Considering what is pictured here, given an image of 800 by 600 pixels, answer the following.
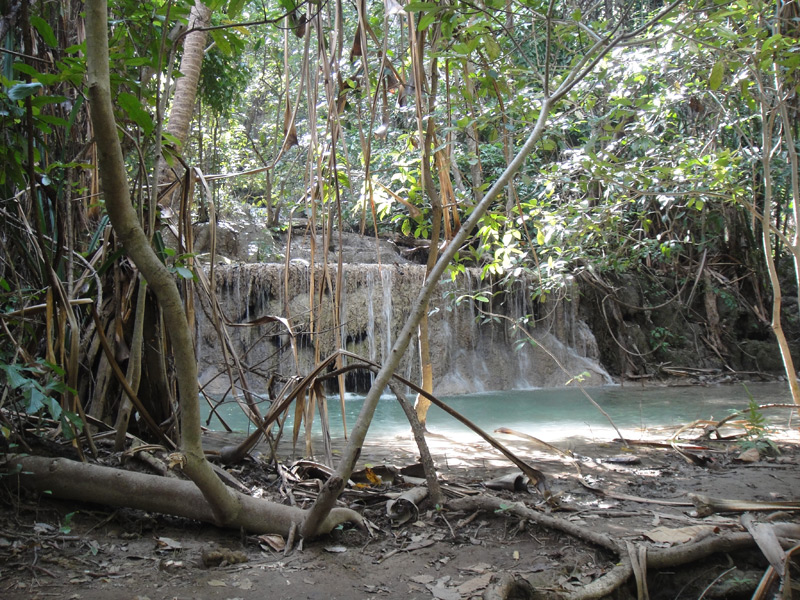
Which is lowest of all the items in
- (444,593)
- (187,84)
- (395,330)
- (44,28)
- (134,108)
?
(444,593)

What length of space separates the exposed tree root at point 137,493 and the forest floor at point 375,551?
0.06 m

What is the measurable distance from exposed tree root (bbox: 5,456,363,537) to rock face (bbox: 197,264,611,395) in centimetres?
558

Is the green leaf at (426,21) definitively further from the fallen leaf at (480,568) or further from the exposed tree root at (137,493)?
the fallen leaf at (480,568)

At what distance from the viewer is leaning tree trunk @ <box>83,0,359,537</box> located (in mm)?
1278

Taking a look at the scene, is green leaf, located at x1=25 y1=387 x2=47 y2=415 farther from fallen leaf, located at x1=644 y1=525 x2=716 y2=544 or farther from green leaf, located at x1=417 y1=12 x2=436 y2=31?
fallen leaf, located at x1=644 y1=525 x2=716 y2=544

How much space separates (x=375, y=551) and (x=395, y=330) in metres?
7.35

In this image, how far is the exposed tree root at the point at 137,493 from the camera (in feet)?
6.82

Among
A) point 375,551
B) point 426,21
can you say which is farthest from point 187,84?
point 375,551

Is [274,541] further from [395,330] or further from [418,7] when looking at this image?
[395,330]

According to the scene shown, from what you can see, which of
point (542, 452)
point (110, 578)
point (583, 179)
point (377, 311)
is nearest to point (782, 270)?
point (377, 311)

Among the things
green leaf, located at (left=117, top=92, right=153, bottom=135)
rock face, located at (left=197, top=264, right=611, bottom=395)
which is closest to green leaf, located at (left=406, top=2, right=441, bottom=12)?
green leaf, located at (left=117, top=92, right=153, bottom=135)

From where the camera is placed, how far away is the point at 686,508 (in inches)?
98.2

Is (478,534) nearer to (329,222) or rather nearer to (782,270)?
(329,222)

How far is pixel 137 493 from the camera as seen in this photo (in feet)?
6.84
